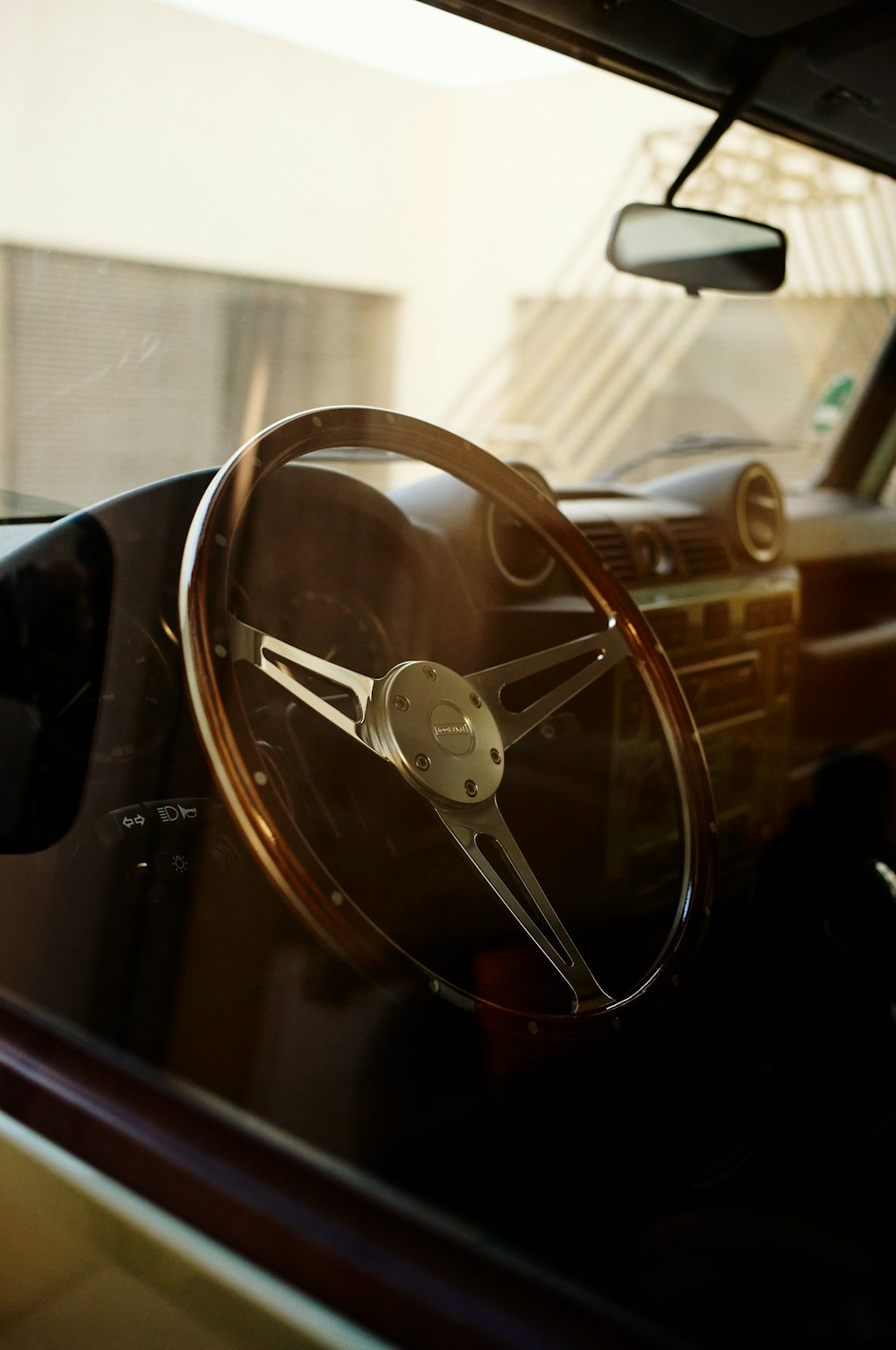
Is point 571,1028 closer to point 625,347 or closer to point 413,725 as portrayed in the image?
point 413,725

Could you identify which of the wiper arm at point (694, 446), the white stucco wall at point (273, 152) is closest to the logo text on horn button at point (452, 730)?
the white stucco wall at point (273, 152)

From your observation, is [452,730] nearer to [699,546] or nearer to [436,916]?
[436,916]

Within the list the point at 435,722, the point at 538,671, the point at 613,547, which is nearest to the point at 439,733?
the point at 435,722

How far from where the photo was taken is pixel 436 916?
54.7 inches

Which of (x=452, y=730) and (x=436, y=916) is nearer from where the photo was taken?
(x=452, y=730)

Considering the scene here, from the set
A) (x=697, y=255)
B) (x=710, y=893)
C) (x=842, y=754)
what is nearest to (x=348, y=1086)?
(x=710, y=893)

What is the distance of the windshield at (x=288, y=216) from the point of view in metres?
1.45

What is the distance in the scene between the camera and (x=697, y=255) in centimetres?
233

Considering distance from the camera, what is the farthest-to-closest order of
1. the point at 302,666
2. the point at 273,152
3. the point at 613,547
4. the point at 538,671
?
the point at 613,547, the point at 273,152, the point at 538,671, the point at 302,666

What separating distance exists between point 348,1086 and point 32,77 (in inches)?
43.9

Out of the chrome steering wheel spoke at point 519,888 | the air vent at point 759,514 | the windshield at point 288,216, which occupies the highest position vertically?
the windshield at point 288,216

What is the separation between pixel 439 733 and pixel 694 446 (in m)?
2.31

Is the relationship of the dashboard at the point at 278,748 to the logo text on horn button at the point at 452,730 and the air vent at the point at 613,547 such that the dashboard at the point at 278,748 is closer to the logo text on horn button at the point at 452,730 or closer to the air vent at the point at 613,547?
the logo text on horn button at the point at 452,730

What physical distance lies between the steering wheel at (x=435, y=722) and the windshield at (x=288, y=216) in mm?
218
